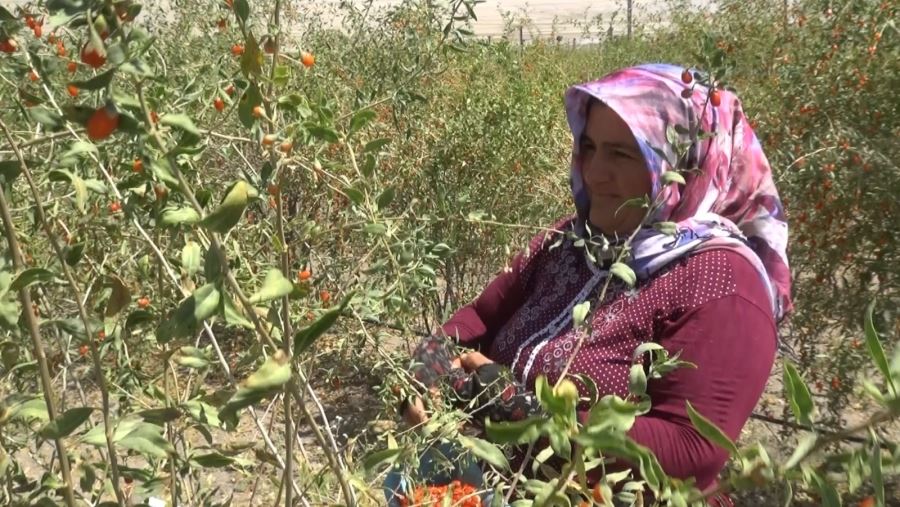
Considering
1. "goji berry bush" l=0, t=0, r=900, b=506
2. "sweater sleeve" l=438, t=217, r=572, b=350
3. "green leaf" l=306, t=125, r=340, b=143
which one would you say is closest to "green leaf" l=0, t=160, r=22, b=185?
"goji berry bush" l=0, t=0, r=900, b=506

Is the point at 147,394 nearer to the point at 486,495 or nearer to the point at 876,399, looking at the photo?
the point at 486,495

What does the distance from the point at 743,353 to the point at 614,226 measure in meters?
0.38

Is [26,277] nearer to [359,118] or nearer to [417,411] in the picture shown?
[359,118]

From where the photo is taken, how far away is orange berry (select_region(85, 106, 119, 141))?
17.4 inches

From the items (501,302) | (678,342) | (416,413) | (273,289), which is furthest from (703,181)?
(273,289)

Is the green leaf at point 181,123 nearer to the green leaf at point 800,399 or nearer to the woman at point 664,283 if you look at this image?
the green leaf at point 800,399

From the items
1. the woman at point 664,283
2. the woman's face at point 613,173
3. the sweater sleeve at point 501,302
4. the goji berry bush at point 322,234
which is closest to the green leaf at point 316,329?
the goji berry bush at point 322,234

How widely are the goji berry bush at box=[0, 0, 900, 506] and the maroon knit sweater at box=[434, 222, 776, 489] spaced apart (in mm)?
179

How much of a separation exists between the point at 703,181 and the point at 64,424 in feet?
4.12

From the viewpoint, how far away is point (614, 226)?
5.28ft

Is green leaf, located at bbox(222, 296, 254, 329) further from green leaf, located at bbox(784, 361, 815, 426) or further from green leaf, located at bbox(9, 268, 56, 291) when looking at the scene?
green leaf, located at bbox(784, 361, 815, 426)

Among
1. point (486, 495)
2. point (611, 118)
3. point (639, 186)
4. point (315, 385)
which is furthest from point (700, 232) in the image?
point (315, 385)

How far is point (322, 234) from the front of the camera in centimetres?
92

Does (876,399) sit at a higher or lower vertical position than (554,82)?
higher
